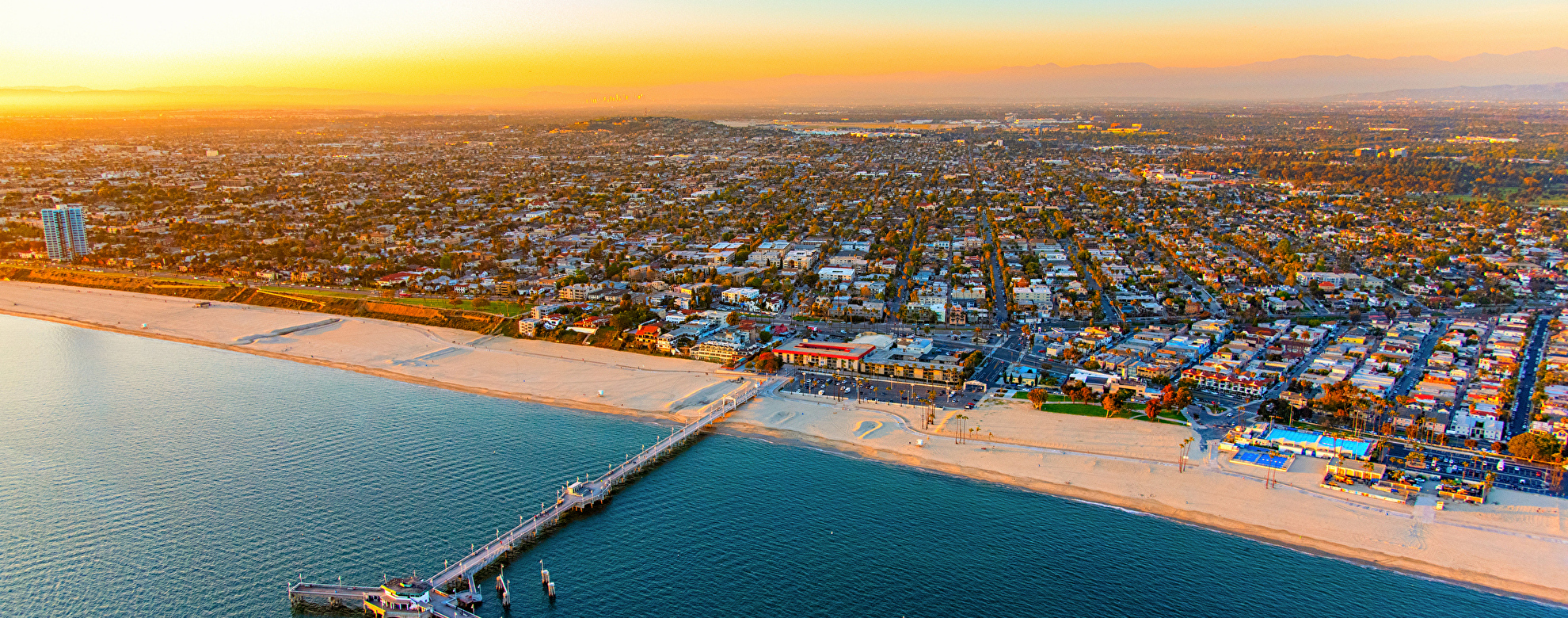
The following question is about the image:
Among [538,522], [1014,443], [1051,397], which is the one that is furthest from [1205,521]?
[538,522]

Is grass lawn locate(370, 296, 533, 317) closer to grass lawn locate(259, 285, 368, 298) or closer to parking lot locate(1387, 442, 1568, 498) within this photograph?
grass lawn locate(259, 285, 368, 298)

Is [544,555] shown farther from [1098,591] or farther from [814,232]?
[814,232]

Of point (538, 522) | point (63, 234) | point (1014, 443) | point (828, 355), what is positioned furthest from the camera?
point (63, 234)

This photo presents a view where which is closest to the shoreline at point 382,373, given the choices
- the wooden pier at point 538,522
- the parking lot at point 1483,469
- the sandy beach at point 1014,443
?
the sandy beach at point 1014,443

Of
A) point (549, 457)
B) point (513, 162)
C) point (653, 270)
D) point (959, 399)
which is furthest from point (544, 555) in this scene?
point (513, 162)

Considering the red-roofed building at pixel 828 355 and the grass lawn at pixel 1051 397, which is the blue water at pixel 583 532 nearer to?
the grass lawn at pixel 1051 397

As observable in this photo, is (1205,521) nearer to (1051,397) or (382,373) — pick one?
(1051,397)

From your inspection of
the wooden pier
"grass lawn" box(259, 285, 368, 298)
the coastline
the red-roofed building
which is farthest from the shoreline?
"grass lawn" box(259, 285, 368, 298)
